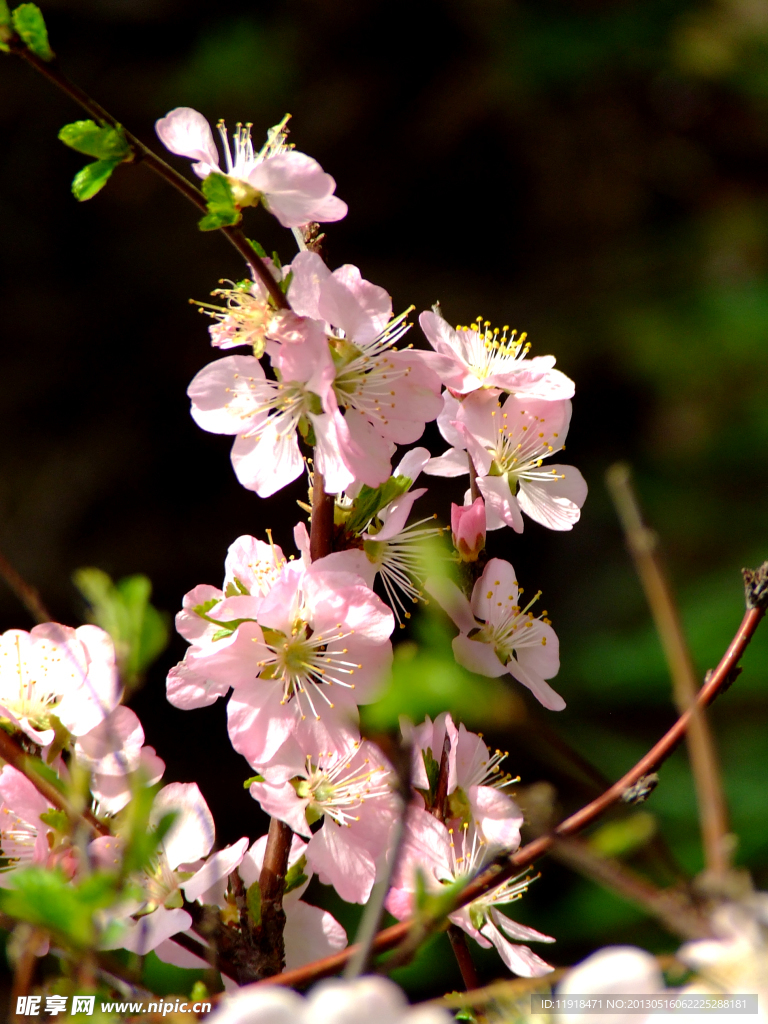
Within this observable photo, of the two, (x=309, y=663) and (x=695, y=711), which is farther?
(x=309, y=663)

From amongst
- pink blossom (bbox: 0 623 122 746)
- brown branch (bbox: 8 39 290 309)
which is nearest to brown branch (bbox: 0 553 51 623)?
pink blossom (bbox: 0 623 122 746)

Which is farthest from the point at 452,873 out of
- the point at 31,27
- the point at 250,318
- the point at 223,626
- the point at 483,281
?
the point at 483,281

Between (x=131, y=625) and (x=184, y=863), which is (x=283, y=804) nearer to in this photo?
(x=184, y=863)

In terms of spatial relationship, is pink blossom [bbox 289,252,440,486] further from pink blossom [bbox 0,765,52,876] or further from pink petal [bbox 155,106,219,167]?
pink blossom [bbox 0,765,52,876]

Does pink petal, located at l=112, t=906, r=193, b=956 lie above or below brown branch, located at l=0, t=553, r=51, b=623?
below

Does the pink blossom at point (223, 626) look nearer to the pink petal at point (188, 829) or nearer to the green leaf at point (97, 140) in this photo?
the pink petal at point (188, 829)

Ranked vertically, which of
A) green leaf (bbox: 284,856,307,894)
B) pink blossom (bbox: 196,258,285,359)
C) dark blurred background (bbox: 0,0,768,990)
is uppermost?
dark blurred background (bbox: 0,0,768,990)

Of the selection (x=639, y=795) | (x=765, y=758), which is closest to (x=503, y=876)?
(x=639, y=795)

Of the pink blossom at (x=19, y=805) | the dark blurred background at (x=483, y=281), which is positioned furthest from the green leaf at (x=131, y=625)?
the dark blurred background at (x=483, y=281)
